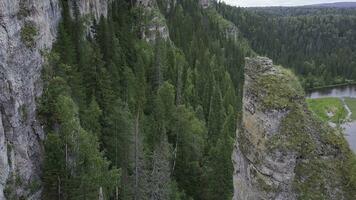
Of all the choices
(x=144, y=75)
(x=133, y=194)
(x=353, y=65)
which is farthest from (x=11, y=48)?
(x=353, y=65)

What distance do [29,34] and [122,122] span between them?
15.7 m

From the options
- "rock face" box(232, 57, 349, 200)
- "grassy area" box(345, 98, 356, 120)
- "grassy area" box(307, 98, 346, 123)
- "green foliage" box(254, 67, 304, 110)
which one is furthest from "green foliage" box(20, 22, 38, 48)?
"grassy area" box(345, 98, 356, 120)

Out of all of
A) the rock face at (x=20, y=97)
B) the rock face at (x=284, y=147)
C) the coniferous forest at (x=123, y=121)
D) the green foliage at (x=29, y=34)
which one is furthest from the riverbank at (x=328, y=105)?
the rock face at (x=284, y=147)

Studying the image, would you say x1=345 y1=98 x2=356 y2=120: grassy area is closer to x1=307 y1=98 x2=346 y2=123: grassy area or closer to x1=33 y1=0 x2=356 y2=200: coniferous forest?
x1=307 y1=98 x2=346 y2=123: grassy area

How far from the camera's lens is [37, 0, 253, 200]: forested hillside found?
37.6 m

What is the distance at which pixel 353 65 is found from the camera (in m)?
196

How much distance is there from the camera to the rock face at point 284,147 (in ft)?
60.3

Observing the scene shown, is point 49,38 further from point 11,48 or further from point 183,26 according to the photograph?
point 183,26

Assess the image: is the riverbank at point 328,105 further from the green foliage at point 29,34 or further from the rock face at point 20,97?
the green foliage at point 29,34

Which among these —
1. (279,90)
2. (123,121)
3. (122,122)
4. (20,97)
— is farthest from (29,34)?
(279,90)

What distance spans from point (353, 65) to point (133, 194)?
175 m

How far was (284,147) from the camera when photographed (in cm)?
1878

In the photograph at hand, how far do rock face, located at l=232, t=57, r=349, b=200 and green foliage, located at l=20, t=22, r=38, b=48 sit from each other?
21.6m

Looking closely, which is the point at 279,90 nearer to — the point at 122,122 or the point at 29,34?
the point at 29,34
